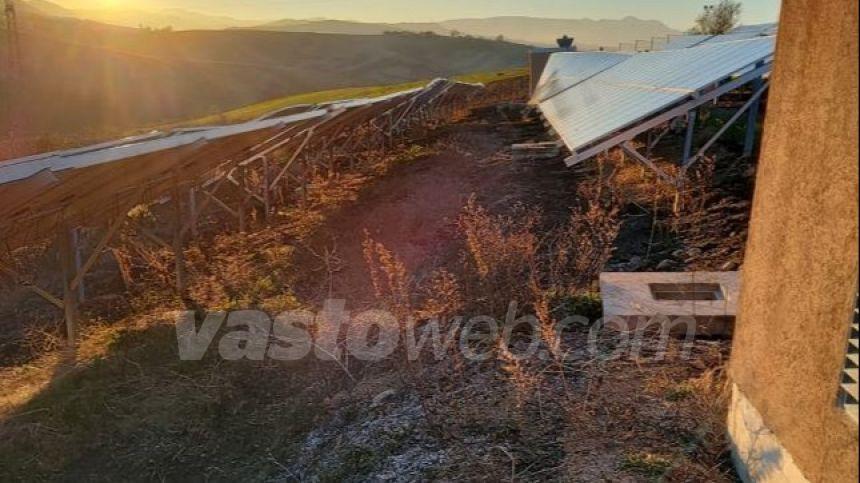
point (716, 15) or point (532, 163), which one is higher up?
point (716, 15)

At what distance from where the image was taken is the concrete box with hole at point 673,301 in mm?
5270

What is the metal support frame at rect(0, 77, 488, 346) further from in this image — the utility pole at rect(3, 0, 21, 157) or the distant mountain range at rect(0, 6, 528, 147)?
the utility pole at rect(3, 0, 21, 157)

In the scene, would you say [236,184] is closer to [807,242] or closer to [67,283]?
[67,283]

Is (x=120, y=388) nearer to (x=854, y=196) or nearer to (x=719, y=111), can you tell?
(x=854, y=196)

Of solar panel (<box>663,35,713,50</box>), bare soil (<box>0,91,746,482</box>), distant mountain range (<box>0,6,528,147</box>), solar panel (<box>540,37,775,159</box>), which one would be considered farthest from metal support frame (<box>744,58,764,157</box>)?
distant mountain range (<box>0,6,528,147</box>)

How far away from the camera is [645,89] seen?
1093cm

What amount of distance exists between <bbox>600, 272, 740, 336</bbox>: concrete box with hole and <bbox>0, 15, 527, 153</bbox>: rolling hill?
25561 mm

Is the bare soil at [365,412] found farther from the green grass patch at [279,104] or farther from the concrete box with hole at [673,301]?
the green grass patch at [279,104]

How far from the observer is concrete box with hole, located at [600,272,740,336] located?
17.3 feet

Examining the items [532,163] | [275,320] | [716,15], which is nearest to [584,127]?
[532,163]

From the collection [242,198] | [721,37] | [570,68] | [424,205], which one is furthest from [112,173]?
[721,37]

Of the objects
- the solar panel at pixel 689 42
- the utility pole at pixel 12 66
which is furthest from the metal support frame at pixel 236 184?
the utility pole at pixel 12 66

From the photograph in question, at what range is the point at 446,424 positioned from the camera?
14.7ft

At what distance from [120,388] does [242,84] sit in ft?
191
